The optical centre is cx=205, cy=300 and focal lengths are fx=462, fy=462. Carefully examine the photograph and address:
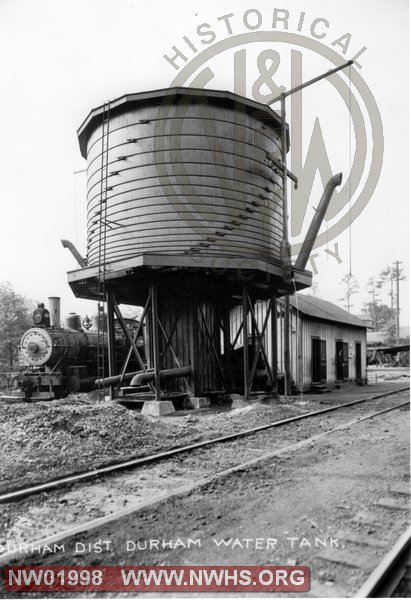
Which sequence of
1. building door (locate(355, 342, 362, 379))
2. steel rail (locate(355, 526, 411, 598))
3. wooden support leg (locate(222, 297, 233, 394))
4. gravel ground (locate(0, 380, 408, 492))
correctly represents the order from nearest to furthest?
steel rail (locate(355, 526, 411, 598)) < gravel ground (locate(0, 380, 408, 492)) < wooden support leg (locate(222, 297, 233, 394)) < building door (locate(355, 342, 362, 379))

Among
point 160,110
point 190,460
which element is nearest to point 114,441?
point 190,460

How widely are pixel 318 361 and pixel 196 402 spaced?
32.4 ft

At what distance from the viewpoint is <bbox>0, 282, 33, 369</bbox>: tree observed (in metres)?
21.2

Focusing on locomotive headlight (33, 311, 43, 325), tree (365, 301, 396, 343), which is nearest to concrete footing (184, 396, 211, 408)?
locomotive headlight (33, 311, 43, 325)

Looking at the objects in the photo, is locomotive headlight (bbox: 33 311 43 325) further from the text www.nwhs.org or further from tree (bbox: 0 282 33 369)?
the text www.nwhs.org

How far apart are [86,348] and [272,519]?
1271 cm

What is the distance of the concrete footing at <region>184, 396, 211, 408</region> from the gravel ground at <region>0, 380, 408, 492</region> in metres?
1.83

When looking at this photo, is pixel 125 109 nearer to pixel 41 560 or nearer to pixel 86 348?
pixel 86 348

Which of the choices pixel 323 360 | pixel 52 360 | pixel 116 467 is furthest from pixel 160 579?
pixel 323 360

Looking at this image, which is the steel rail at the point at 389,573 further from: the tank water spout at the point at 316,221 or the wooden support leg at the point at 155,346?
the tank water spout at the point at 316,221

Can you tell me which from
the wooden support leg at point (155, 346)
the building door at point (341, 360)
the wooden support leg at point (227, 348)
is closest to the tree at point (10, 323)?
the wooden support leg at point (227, 348)

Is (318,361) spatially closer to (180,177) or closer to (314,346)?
(314,346)

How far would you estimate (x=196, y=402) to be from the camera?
38.7 feet

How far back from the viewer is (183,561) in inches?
123
